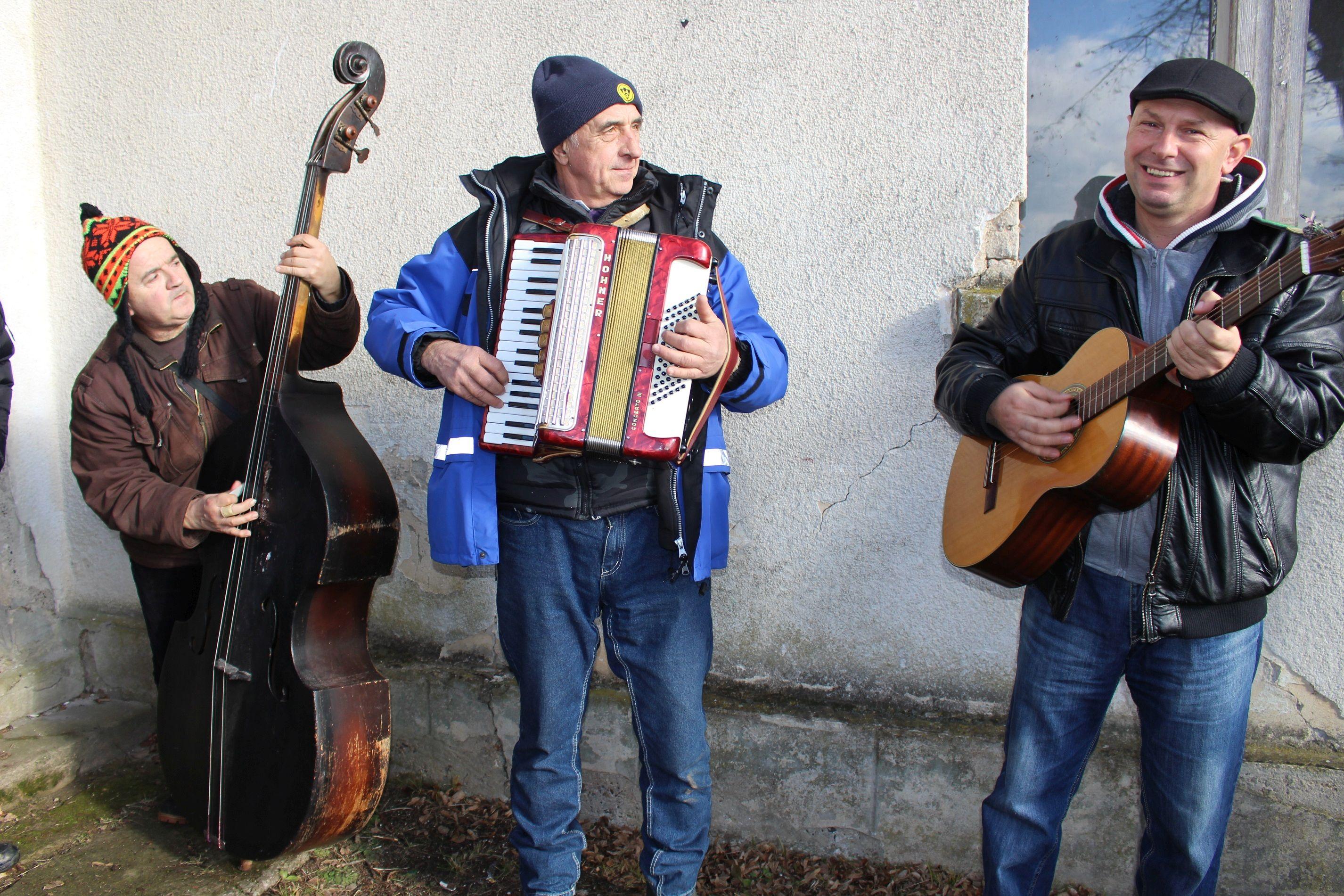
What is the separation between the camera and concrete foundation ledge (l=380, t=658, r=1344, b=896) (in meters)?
2.31

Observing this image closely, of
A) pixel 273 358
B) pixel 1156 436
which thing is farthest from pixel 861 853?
pixel 273 358

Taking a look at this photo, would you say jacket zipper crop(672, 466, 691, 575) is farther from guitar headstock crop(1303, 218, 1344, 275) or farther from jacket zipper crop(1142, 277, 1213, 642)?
guitar headstock crop(1303, 218, 1344, 275)

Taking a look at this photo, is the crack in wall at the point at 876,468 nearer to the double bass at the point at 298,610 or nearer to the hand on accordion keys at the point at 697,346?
the hand on accordion keys at the point at 697,346

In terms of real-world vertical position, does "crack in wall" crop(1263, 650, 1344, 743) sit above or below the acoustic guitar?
below

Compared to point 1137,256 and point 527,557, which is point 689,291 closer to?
point 527,557

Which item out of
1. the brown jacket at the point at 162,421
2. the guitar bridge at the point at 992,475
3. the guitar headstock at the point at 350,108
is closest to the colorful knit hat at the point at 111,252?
the brown jacket at the point at 162,421

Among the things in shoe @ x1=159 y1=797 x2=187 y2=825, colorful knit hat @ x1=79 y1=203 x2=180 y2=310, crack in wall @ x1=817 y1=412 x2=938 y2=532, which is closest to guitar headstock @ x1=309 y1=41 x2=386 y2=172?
colorful knit hat @ x1=79 y1=203 x2=180 y2=310

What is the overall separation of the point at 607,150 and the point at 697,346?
519 millimetres

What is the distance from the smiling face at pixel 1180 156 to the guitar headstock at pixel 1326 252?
26 cm

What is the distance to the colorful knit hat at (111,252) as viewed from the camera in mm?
2398

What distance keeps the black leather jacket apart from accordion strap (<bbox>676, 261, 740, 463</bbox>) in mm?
487

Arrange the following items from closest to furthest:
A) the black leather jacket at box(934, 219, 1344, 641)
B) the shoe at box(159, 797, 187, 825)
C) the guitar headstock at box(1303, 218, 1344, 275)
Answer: the guitar headstock at box(1303, 218, 1344, 275), the black leather jacket at box(934, 219, 1344, 641), the shoe at box(159, 797, 187, 825)

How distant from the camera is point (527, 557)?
2.08 meters

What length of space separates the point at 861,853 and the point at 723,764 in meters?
0.47
